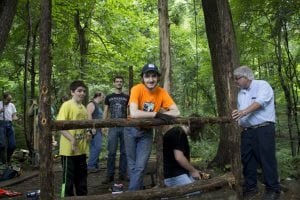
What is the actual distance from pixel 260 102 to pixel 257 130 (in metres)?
0.44

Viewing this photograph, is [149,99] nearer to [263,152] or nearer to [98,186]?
[263,152]

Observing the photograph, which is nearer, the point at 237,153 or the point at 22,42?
the point at 237,153

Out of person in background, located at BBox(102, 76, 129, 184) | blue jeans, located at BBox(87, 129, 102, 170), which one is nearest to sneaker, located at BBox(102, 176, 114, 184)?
person in background, located at BBox(102, 76, 129, 184)

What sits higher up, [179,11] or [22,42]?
[179,11]

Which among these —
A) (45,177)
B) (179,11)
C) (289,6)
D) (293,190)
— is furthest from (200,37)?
(45,177)

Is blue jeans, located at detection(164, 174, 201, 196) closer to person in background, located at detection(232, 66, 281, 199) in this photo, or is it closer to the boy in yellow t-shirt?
person in background, located at detection(232, 66, 281, 199)

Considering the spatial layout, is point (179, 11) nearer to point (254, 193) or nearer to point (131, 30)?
point (131, 30)

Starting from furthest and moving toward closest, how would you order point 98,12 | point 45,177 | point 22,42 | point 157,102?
point 98,12
point 22,42
point 157,102
point 45,177

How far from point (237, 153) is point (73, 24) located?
1070 cm

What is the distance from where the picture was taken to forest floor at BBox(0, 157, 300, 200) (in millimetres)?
6137

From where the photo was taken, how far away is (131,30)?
16875mm

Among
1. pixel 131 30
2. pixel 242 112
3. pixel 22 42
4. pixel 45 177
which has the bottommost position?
pixel 45 177

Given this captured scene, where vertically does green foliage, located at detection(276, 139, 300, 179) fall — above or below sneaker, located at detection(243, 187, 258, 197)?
above

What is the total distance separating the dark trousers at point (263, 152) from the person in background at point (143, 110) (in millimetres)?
1281
